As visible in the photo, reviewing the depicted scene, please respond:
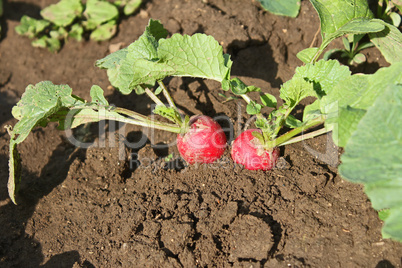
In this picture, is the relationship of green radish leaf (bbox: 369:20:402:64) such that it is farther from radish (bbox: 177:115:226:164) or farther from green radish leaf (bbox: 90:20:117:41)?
green radish leaf (bbox: 90:20:117:41)

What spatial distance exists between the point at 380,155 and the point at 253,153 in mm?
827

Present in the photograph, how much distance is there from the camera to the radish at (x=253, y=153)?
7.42 ft

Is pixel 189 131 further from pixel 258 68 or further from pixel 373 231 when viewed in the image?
pixel 373 231

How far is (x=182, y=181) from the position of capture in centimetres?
237

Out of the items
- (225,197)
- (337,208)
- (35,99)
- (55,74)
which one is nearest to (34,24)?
(55,74)

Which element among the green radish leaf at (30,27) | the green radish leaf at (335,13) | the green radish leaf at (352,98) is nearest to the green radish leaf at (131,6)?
the green radish leaf at (30,27)

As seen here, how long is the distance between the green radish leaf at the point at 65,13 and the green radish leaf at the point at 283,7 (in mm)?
1731

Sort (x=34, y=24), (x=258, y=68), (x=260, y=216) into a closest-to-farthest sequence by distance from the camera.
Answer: (x=260, y=216)
(x=258, y=68)
(x=34, y=24)

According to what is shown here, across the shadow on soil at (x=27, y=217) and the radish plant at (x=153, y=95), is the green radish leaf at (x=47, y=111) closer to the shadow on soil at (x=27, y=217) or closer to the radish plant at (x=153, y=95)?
the radish plant at (x=153, y=95)

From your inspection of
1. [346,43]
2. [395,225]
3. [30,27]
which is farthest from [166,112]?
[30,27]

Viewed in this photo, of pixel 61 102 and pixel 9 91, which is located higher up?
pixel 61 102

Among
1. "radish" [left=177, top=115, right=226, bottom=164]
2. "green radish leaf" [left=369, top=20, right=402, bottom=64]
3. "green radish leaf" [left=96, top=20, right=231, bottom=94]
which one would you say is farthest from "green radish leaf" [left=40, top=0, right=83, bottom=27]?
"green radish leaf" [left=369, top=20, right=402, bottom=64]

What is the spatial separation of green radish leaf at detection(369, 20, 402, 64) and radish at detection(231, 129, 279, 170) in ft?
3.05

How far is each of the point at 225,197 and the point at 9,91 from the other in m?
2.24
